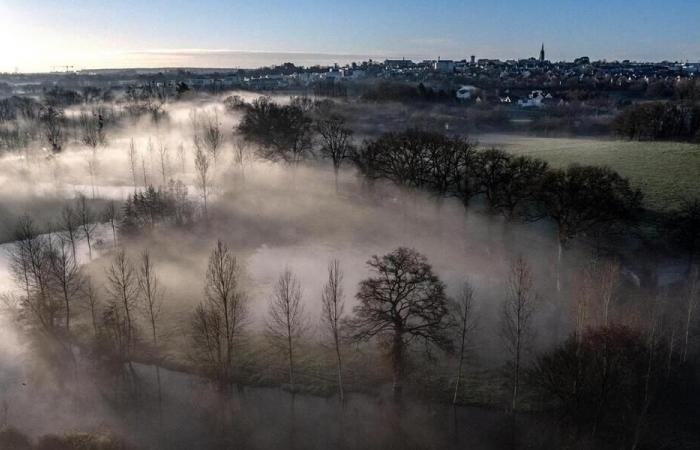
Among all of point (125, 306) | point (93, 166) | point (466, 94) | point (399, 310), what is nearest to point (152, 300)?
point (125, 306)

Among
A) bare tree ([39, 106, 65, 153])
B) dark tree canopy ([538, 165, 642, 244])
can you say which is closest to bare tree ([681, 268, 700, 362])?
dark tree canopy ([538, 165, 642, 244])

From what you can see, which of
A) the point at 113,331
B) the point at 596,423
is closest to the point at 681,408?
the point at 596,423

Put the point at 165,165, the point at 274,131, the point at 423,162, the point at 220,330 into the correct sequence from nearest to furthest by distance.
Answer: the point at 220,330, the point at 423,162, the point at 274,131, the point at 165,165

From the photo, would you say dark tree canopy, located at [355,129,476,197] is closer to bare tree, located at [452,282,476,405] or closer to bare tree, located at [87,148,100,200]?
bare tree, located at [452,282,476,405]

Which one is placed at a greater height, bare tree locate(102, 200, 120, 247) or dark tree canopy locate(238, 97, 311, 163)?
dark tree canopy locate(238, 97, 311, 163)

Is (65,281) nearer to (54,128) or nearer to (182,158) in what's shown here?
(182,158)

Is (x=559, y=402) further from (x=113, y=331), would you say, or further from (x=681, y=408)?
(x=113, y=331)
